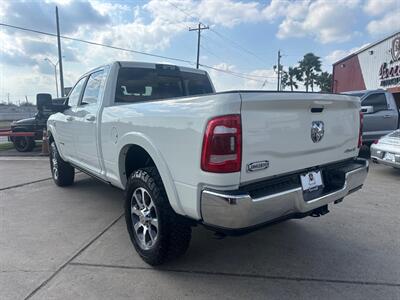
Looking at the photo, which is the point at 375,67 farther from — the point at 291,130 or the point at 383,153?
the point at 291,130

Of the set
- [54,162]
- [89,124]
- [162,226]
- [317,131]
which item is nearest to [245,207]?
[162,226]

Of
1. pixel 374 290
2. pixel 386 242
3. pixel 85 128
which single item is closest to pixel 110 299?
pixel 374 290

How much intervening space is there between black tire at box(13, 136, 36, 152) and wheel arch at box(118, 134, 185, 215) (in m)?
10.2

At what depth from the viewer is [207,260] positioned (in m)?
3.19

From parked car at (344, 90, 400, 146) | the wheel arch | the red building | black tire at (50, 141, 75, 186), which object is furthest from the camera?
the red building

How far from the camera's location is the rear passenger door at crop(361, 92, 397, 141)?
9.21 meters

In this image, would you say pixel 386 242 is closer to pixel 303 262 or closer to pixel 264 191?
pixel 303 262

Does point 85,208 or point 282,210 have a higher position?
point 282,210

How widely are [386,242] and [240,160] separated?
2372 mm

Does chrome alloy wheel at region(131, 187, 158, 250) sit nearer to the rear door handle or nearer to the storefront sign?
the rear door handle

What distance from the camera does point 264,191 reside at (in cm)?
240

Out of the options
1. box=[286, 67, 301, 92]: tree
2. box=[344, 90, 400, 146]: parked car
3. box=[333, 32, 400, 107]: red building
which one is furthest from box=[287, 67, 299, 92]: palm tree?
box=[344, 90, 400, 146]: parked car

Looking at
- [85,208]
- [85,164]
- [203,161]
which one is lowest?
[85,208]

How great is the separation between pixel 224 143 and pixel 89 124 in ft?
8.18
